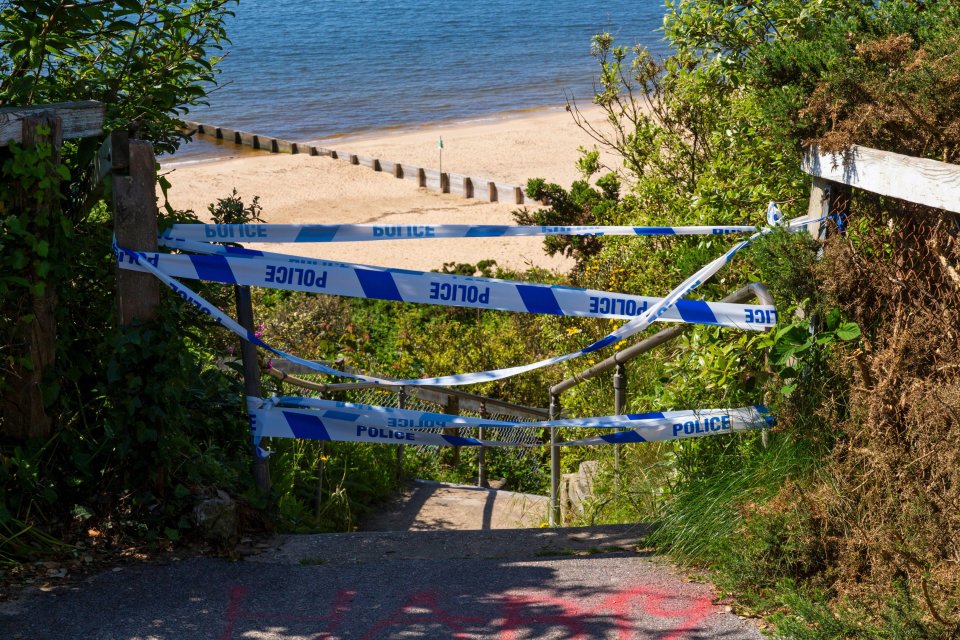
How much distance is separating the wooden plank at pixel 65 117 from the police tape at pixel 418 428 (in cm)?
158

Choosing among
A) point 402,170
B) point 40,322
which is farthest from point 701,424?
point 402,170

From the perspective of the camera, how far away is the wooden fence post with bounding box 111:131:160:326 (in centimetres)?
459

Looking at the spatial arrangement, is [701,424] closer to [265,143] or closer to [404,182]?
[404,182]

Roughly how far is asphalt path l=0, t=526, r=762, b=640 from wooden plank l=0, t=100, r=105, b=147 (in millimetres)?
2016

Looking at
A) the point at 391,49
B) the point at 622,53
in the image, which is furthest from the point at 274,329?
the point at 391,49

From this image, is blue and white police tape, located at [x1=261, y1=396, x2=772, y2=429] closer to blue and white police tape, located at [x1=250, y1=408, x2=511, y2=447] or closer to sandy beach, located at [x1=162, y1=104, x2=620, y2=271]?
blue and white police tape, located at [x1=250, y1=408, x2=511, y2=447]

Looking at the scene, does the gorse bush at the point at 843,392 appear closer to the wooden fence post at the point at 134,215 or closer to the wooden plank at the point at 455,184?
the wooden fence post at the point at 134,215

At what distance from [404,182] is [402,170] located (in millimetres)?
731

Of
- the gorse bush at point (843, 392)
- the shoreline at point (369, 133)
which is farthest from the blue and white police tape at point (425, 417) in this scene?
the shoreline at point (369, 133)

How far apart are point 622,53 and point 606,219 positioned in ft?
6.63

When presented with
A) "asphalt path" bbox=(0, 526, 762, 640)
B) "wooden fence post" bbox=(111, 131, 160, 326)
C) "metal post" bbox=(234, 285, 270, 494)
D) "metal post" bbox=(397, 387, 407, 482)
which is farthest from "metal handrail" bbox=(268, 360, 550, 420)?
"asphalt path" bbox=(0, 526, 762, 640)

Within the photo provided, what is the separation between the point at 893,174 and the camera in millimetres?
4176

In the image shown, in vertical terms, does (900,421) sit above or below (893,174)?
below

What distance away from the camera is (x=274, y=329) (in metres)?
11.3
